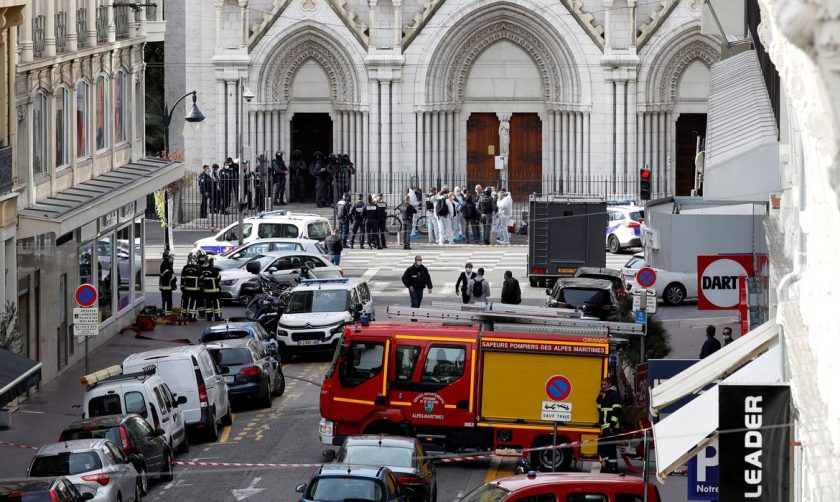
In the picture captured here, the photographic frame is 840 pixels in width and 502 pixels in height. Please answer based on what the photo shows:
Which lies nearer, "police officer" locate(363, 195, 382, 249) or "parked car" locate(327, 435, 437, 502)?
"parked car" locate(327, 435, 437, 502)

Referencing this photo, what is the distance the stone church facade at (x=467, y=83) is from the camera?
5119 cm

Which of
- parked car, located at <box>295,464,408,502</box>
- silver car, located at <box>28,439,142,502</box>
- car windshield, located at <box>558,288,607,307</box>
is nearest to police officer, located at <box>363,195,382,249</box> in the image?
car windshield, located at <box>558,288,607,307</box>

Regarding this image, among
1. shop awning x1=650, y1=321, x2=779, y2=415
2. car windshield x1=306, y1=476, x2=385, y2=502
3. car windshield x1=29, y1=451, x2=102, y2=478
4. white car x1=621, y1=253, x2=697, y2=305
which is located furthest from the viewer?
white car x1=621, y1=253, x2=697, y2=305

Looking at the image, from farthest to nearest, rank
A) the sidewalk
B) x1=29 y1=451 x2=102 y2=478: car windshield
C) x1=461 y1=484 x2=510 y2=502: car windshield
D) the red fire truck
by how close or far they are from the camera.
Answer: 1. the sidewalk
2. the red fire truck
3. x1=29 y1=451 x2=102 y2=478: car windshield
4. x1=461 y1=484 x2=510 y2=502: car windshield

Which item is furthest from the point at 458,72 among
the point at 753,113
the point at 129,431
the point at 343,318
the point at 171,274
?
the point at 753,113

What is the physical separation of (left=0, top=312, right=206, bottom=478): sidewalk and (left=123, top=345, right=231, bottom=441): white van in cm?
171

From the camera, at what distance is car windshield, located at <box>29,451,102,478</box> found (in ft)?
60.7

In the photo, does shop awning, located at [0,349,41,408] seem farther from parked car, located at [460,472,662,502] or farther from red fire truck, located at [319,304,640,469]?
parked car, located at [460,472,662,502]

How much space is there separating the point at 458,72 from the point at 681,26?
7.24m

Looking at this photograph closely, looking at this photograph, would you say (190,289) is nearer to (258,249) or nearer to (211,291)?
(211,291)

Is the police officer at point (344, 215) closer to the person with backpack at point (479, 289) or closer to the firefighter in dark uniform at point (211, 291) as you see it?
the firefighter in dark uniform at point (211, 291)

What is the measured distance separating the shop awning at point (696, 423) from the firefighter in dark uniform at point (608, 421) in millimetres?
7970

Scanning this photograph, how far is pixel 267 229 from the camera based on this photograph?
142 ft

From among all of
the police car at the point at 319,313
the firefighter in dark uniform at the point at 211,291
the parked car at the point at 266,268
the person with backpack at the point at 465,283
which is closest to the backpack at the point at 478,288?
the person with backpack at the point at 465,283
